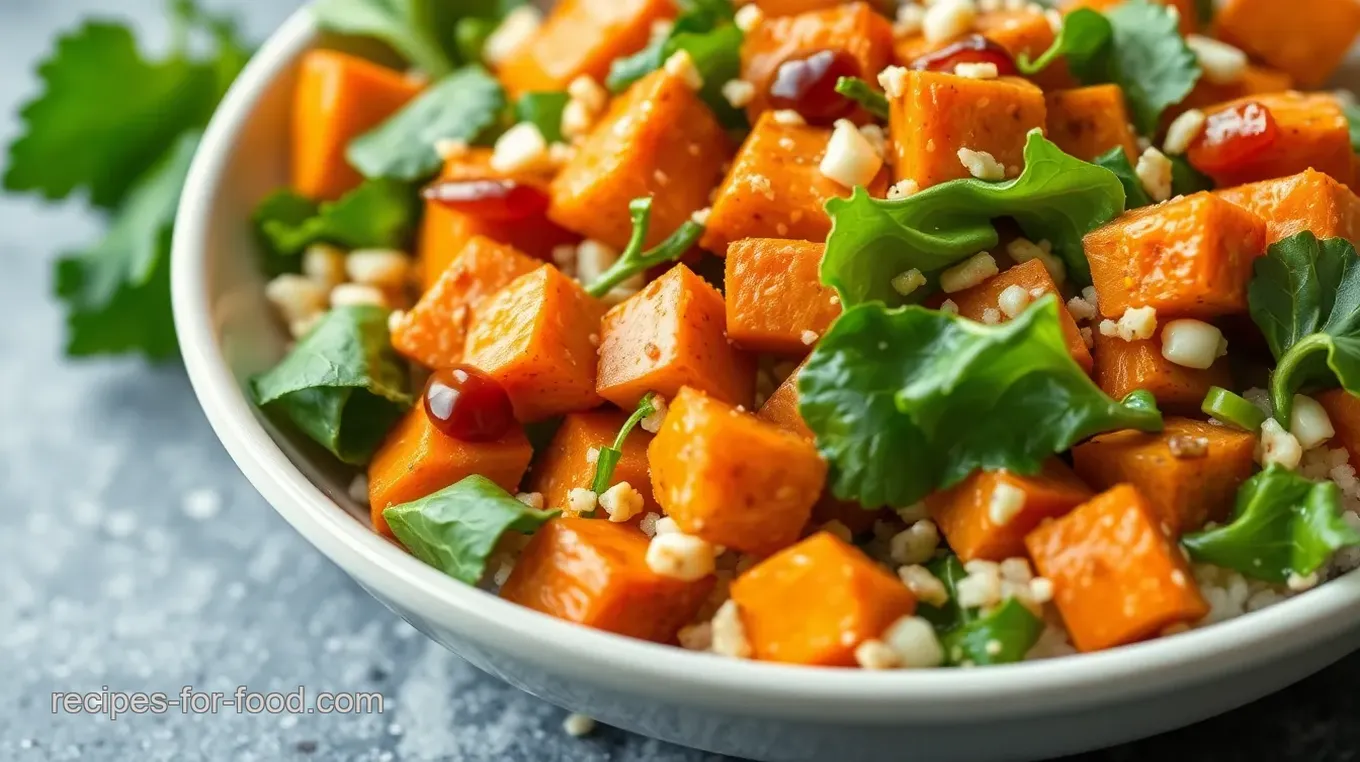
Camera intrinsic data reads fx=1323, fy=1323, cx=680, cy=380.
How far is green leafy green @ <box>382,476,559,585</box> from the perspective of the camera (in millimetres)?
1851

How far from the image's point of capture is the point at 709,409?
1778 mm

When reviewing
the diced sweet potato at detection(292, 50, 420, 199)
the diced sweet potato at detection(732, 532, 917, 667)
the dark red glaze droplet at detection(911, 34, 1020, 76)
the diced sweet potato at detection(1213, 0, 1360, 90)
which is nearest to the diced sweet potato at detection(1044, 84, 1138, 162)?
the dark red glaze droplet at detection(911, 34, 1020, 76)

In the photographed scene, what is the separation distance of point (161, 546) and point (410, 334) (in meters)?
0.91

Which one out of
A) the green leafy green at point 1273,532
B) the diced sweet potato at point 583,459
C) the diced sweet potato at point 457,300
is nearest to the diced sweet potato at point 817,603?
the diced sweet potato at point 583,459

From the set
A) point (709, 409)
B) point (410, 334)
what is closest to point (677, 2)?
point (410, 334)

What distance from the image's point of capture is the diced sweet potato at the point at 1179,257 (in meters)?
1.83

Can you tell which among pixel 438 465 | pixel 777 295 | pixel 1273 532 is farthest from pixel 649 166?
pixel 1273 532

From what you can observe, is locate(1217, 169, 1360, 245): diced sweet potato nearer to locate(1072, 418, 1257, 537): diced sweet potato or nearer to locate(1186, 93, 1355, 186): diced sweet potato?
locate(1186, 93, 1355, 186): diced sweet potato

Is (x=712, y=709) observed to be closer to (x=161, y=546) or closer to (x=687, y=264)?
(x=687, y=264)

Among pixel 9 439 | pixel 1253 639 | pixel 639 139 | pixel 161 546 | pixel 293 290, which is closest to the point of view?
pixel 1253 639

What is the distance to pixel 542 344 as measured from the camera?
2.01 metres

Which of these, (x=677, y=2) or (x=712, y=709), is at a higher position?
(x=677, y=2)

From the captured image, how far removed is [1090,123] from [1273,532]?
2.47 ft

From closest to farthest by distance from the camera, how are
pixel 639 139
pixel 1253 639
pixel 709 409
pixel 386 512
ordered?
pixel 1253 639 < pixel 709 409 < pixel 386 512 < pixel 639 139
